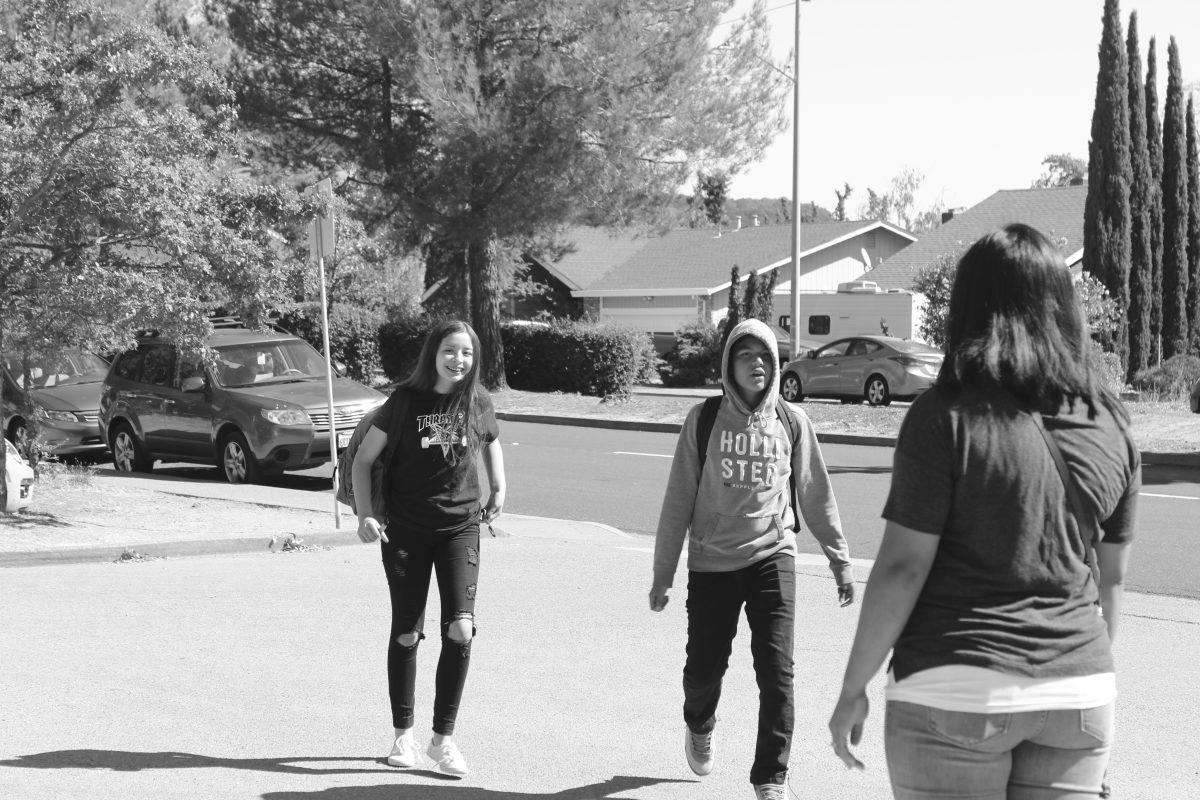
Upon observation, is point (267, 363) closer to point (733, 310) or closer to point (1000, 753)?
point (1000, 753)

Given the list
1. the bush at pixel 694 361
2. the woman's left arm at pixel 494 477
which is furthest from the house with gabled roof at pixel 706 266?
the woman's left arm at pixel 494 477

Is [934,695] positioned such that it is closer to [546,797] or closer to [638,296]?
[546,797]

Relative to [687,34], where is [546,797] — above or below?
below

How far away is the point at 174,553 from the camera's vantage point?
34.5ft

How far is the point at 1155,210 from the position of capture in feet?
110

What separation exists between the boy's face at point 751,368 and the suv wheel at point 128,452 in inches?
515

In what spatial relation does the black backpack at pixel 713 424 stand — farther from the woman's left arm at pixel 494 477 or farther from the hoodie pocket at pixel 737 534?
the woman's left arm at pixel 494 477

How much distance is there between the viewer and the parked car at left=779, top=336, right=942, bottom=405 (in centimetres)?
2655

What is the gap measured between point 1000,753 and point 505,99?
2424 cm

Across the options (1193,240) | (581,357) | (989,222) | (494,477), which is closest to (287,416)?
(494,477)

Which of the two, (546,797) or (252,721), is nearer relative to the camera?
(546,797)

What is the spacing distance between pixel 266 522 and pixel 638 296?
128 ft

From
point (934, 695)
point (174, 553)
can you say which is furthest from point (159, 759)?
point (174, 553)

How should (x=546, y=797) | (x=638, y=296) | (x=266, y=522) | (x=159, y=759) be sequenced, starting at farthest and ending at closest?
(x=638, y=296)
(x=266, y=522)
(x=159, y=759)
(x=546, y=797)
